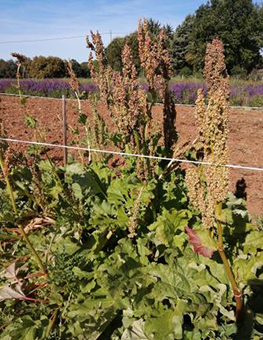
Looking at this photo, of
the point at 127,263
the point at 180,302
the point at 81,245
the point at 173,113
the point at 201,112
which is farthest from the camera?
the point at 173,113

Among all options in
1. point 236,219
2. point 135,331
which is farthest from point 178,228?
point 135,331

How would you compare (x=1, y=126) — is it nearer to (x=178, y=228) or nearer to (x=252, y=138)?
(x=178, y=228)

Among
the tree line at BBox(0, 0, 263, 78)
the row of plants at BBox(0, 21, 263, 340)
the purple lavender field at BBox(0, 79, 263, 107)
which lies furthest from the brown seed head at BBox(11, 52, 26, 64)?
the tree line at BBox(0, 0, 263, 78)

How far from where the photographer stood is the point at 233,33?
4362cm

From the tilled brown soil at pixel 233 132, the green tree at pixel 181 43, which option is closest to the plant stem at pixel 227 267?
the tilled brown soil at pixel 233 132

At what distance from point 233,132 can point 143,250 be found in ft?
18.2

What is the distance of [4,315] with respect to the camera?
2070 millimetres

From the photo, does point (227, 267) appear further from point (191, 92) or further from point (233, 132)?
point (191, 92)

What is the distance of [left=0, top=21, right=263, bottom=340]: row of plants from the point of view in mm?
1569

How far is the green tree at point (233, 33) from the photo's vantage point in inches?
1684

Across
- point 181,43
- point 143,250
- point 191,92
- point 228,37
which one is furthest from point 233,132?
point 181,43

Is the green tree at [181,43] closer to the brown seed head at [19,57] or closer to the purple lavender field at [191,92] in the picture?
the purple lavender field at [191,92]

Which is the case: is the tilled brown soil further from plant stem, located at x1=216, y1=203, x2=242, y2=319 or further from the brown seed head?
plant stem, located at x1=216, y1=203, x2=242, y2=319

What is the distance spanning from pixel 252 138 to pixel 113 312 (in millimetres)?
5396
